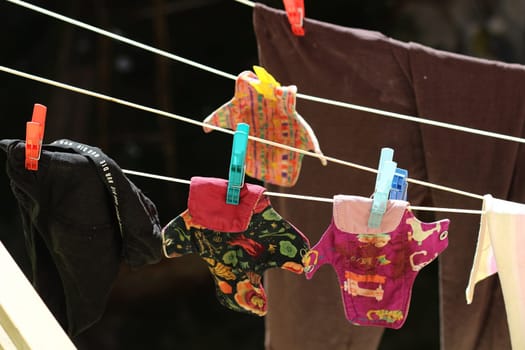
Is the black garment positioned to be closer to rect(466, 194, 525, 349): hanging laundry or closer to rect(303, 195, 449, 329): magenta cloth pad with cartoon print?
rect(303, 195, 449, 329): magenta cloth pad with cartoon print

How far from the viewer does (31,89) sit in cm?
231

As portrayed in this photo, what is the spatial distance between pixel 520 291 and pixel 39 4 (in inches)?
63.4

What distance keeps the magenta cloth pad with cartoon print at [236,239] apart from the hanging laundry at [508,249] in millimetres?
229

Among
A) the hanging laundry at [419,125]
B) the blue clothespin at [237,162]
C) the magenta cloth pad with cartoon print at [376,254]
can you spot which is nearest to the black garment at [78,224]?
the blue clothespin at [237,162]

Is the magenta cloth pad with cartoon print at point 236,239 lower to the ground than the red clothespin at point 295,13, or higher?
lower

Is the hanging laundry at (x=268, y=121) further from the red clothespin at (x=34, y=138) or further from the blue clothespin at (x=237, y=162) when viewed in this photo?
the red clothespin at (x=34, y=138)

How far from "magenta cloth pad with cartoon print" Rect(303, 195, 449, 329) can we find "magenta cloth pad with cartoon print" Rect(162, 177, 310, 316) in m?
0.04

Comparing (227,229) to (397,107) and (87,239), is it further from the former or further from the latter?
(397,107)

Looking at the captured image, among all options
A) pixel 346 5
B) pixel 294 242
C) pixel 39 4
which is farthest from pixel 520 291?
pixel 39 4

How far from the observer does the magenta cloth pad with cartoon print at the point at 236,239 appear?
105 centimetres

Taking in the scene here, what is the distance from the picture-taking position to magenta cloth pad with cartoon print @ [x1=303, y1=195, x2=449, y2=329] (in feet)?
3.42

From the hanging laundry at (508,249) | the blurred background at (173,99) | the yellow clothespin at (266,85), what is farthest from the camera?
the blurred background at (173,99)

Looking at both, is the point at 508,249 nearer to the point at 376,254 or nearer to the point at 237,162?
the point at 376,254

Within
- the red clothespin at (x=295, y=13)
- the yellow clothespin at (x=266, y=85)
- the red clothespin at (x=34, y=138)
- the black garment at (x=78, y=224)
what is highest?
the red clothespin at (x=295, y=13)
